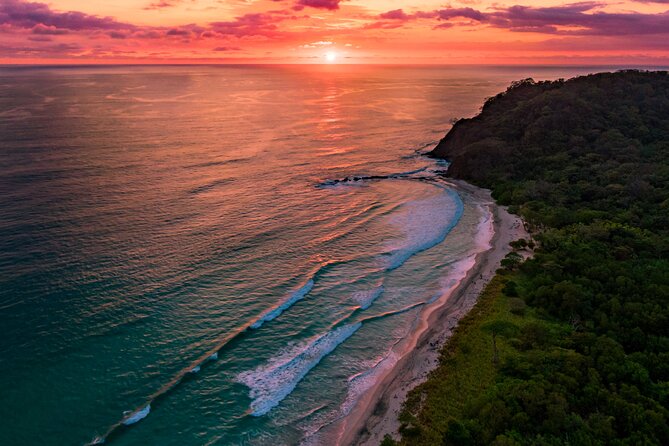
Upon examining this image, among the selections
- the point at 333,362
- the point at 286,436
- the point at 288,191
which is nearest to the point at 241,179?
the point at 288,191

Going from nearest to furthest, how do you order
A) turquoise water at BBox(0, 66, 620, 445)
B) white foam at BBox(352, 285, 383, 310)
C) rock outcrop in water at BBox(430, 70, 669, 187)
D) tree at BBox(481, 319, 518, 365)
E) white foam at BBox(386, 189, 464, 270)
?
turquoise water at BBox(0, 66, 620, 445) → tree at BBox(481, 319, 518, 365) → white foam at BBox(352, 285, 383, 310) → white foam at BBox(386, 189, 464, 270) → rock outcrop in water at BBox(430, 70, 669, 187)

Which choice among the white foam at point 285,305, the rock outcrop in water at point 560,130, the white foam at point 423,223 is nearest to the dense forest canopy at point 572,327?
the rock outcrop in water at point 560,130

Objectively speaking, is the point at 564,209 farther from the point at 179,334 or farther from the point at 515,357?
the point at 179,334

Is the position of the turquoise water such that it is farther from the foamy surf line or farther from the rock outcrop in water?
the rock outcrop in water

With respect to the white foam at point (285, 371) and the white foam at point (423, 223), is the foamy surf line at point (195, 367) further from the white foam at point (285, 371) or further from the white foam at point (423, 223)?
the white foam at point (423, 223)

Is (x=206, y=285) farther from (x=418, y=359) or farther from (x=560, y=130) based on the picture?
(x=560, y=130)

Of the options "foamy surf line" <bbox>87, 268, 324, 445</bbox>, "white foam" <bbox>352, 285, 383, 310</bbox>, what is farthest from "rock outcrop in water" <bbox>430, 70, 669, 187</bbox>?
"foamy surf line" <bbox>87, 268, 324, 445</bbox>
